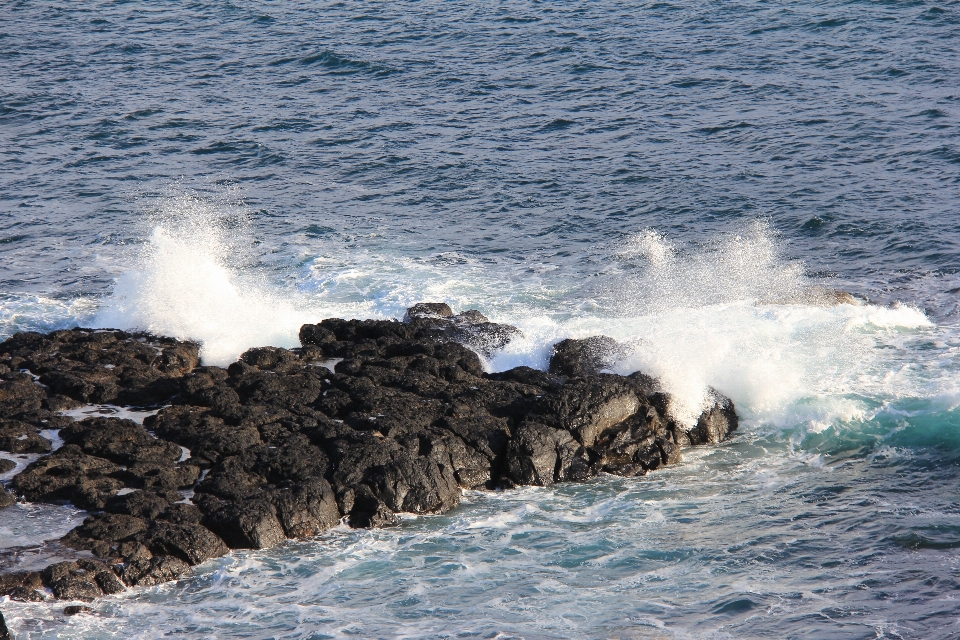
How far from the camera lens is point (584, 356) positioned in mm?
16859

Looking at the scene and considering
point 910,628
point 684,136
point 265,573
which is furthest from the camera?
Answer: point 684,136

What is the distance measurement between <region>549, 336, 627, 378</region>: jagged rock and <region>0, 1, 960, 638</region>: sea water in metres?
0.27

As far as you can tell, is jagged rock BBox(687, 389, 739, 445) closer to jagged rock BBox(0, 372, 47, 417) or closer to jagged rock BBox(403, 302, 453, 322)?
jagged rock BBox(403, 302, 453, 322)

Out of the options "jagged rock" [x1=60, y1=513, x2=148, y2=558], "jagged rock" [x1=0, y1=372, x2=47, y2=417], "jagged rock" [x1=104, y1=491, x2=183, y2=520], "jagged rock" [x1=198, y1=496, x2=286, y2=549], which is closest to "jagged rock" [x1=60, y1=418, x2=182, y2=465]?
"jagged rock" [x1=104, y1=491, x2=183, y2=520]

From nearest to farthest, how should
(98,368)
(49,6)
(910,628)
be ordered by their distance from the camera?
1. (910,628)
2. (98,368)
3. (49,6)

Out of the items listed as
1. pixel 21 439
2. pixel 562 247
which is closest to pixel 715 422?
pixel 562 247

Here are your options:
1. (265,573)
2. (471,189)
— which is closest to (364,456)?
(265,573)

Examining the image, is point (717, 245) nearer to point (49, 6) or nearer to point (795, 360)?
point (795, 360)

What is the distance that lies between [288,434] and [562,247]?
1036 centimetres

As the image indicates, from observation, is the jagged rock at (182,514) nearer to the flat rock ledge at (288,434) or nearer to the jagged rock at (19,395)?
the flat rock ledge at (288,434)

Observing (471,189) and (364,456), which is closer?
(364,456)

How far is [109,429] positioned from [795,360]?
1086 cm

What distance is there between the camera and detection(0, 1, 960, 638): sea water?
1188 centimetres

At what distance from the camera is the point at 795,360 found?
17.5m
